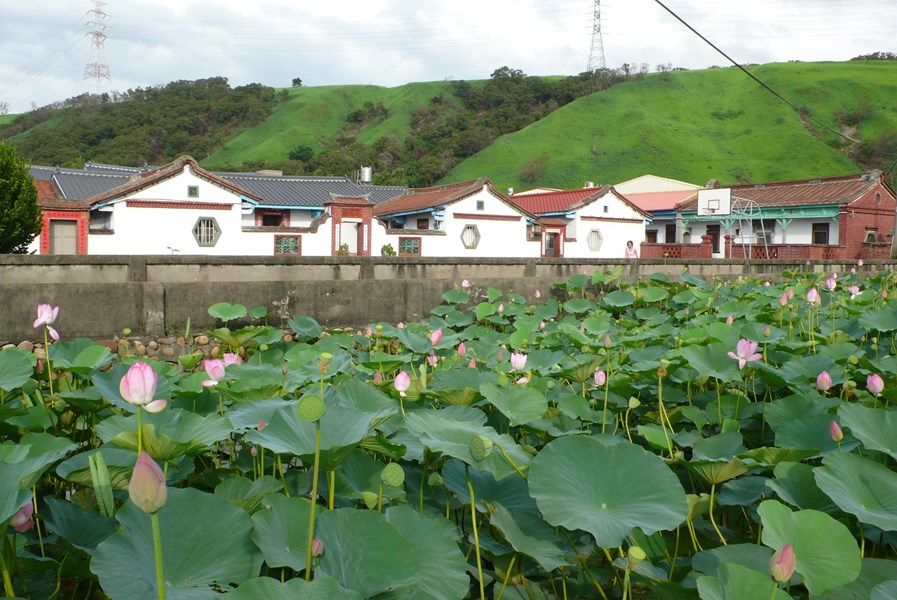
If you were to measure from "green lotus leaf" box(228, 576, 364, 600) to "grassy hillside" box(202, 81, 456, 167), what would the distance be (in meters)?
72.0

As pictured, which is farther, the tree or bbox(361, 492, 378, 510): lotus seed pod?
the tree

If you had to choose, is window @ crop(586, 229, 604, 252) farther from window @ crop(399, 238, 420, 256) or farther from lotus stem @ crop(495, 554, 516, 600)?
lotus stem @ crop(495, 554, 516, 600)

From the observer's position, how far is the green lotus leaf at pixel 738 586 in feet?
3.38

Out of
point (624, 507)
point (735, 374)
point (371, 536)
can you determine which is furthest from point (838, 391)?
point (371, 536)

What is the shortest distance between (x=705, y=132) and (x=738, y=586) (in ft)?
251

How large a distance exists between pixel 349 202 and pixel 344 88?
260 feet

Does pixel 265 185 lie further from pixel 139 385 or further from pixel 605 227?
pixel 139 385

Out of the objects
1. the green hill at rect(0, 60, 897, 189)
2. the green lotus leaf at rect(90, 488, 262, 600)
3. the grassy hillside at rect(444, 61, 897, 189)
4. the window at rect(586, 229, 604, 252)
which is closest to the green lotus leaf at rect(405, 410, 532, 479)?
the green lotus leaf at rect(90, 488, 262, 600)

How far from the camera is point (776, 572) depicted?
3.13 feet

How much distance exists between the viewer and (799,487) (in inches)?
59.8

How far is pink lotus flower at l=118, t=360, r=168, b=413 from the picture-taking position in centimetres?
111

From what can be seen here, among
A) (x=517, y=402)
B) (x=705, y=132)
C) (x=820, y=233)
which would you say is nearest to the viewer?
(x=517, y=402)

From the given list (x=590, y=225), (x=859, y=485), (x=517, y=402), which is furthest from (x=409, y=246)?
(x=859, y=485)

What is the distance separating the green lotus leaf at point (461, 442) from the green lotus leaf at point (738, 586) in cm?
45
